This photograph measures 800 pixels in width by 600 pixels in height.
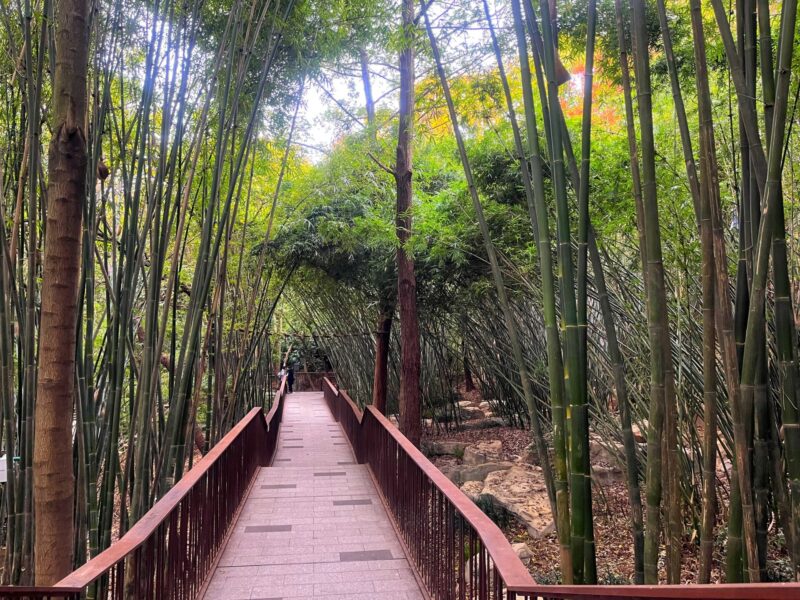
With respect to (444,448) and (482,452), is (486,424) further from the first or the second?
(482,452)

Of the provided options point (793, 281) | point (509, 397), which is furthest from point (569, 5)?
point (509, 397)

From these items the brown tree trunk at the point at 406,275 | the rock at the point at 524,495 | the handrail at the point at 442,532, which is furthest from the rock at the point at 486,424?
the handrail at the point at 442,532

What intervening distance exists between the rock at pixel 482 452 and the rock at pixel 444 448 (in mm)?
173

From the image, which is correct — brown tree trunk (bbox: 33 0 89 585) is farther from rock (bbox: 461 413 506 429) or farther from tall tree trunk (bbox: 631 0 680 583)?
rock (bbox: 461 413 506 429)

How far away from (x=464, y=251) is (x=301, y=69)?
2.27 metres

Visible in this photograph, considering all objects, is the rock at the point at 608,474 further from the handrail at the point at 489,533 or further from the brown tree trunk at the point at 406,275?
the handrail at the point at 489,533

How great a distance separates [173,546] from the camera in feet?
7.25

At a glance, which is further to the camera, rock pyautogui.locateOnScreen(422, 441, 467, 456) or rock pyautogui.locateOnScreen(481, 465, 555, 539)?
rock pyautogui.locateOnScreen(422, 441, 467, 456)

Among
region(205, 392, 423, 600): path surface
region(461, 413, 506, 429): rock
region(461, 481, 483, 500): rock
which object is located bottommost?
region(461, 481, 483, 500): rock

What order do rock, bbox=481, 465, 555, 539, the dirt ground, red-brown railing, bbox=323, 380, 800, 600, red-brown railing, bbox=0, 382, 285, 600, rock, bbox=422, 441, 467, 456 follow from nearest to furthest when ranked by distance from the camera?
1. red-brown railing, bbox=323, 380, 800, 600
2. red-brown railing, bbox=0, 382, 285, 600
3. the dirt ground
4. rock, bbox=481, 465, 555, 539
5. rock, bbox=422, 441, 467, 456

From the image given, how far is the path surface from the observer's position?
2600 mm

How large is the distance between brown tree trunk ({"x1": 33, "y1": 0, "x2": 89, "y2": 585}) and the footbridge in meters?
0.22

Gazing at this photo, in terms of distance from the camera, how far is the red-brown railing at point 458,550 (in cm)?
112

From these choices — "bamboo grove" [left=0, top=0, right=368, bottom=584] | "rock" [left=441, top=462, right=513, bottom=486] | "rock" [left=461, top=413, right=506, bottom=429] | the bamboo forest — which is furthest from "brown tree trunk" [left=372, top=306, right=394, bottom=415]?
"bamboo grove" [left=0, top=0, right=368, bottom=584]
